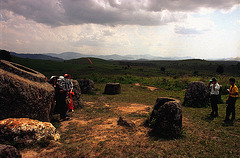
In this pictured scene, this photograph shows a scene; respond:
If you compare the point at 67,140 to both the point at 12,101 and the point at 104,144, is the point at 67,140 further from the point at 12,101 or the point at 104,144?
the point at 12,101

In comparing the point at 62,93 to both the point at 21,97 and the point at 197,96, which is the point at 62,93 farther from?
the point at 197,96

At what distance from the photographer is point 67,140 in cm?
729

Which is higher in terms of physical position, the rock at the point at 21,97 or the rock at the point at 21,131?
the rock at the point at 21,97

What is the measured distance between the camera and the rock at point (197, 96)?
1436 cm

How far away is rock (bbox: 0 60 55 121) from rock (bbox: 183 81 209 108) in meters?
12.5

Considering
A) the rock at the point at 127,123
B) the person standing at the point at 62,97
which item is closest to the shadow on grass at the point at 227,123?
the rock at the point at 127,123

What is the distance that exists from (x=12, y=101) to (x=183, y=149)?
786 centimetres

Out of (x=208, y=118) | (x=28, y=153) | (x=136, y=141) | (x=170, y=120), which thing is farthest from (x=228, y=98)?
(x=28, y=153)

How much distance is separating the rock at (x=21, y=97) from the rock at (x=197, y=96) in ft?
41.0

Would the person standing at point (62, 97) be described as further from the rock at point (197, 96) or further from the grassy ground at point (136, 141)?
the rock at point (197, 96)

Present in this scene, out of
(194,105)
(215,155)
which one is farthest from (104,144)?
(194,105)

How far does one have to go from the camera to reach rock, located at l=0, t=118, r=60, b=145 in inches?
240

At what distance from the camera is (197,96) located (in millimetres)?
14453

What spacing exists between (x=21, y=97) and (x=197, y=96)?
14124mm
